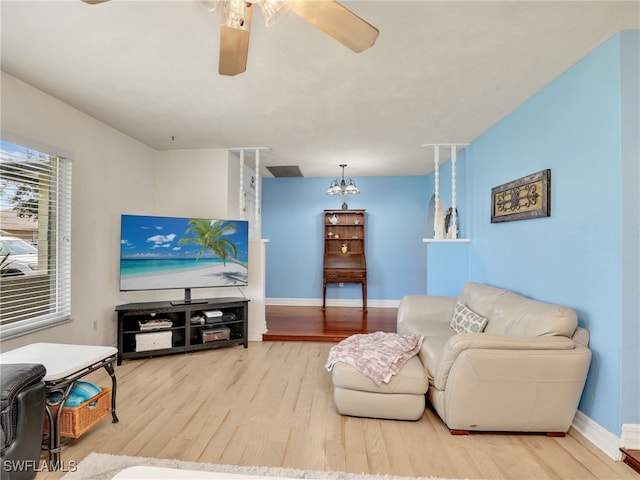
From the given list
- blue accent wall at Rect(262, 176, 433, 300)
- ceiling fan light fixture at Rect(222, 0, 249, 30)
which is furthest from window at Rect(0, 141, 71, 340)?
blue accent wall at Rect(262, 176, 433, 300)

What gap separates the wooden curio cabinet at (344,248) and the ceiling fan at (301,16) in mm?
4544

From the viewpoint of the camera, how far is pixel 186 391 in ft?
9.02

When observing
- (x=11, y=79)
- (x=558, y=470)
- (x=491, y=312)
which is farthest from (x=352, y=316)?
(x=11, y=79)

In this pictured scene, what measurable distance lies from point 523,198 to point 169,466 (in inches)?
130

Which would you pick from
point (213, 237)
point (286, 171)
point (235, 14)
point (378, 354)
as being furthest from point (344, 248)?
point (235, 14)

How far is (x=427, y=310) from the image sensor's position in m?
3.64

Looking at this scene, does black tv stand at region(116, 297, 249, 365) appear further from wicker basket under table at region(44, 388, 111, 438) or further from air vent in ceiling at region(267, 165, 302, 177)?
air vent in ceiling at region(267, 165, 302, 177)

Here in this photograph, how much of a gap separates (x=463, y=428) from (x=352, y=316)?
319cm

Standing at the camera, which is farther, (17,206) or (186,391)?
(186,391)

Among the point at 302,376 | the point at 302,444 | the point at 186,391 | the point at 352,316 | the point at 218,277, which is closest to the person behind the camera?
the point at 302,444

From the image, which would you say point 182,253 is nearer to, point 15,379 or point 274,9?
point 15,379

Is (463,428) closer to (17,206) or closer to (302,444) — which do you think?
(302,444)

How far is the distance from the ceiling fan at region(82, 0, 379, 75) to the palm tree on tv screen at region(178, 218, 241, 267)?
2675 millimetres

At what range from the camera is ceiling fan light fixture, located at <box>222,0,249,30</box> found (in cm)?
133
